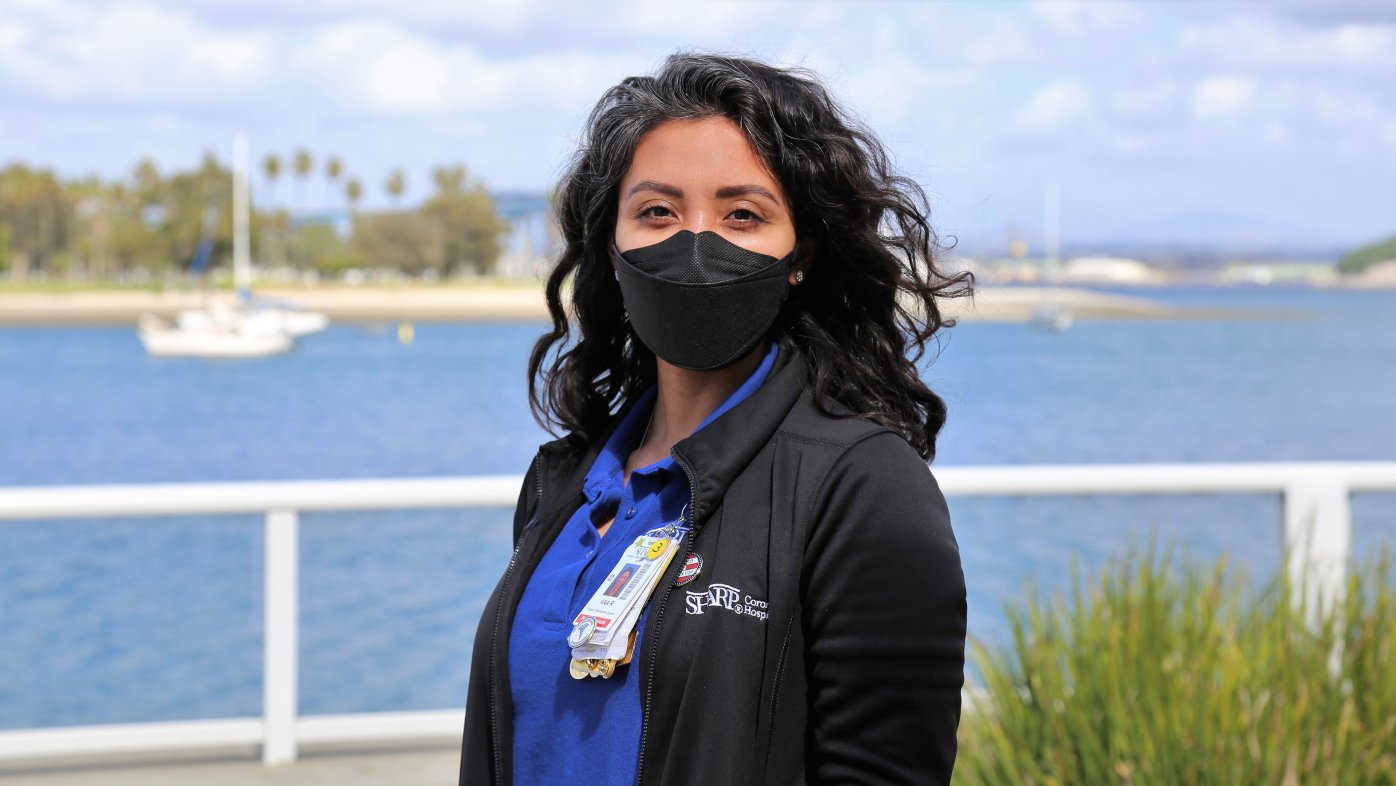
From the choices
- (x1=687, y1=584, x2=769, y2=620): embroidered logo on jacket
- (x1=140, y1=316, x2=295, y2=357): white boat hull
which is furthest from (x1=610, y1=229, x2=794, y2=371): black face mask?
(x1=140, y1=316, x2=295, y2=357): white boat hull

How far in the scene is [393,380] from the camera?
236ft

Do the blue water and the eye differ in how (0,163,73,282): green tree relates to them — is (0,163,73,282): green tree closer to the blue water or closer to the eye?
the blue water

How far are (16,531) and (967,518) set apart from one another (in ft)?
8.22

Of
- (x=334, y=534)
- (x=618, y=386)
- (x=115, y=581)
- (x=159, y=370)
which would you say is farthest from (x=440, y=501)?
(x=159, y=370)

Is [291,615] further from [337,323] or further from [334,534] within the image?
[337,323]

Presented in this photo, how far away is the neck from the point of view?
64.1 inches

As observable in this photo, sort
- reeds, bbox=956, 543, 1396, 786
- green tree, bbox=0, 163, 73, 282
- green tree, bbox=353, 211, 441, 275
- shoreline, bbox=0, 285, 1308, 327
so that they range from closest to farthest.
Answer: reeds, bbox=956, 543, 1396, 786 < shoreline, bbox=0, 285, 1308, 327 < green tree, bbox=353, 211, 441, 275 < green tree, bbox=0, 163, 73, 282

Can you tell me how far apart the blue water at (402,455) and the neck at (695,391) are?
31cm

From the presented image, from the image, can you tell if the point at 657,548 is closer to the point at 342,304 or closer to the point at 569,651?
the point at 569,651

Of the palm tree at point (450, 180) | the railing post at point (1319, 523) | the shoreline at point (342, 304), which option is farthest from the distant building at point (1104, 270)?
the railing post at point (1319, 523)

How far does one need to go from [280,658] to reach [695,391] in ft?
7.82

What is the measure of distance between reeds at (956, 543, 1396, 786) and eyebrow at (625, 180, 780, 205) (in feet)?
5.62

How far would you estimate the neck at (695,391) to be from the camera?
1.63 m

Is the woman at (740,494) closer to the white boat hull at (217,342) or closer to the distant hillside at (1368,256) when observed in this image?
the white boat hull at (217,342)
